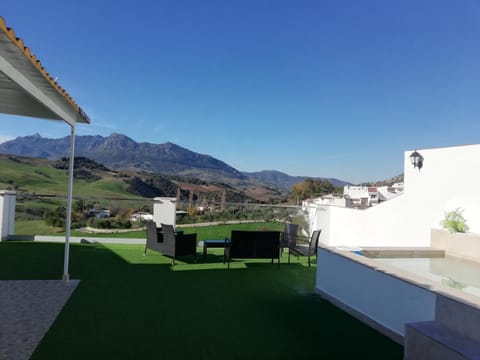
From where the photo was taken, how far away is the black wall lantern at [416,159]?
7422 mm

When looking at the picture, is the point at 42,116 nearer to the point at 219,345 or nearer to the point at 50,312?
the point at 50,312

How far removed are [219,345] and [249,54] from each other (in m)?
16.8

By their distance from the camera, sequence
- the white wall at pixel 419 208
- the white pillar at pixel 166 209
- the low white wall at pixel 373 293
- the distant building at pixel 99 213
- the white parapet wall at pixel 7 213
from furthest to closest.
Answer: the distant building at pixel 99 213
the white pillar at pixel 166 209
the white parapet wall at pixel 7 213
the white wall at pixel 419 208
the low white wall at pixel 373 293

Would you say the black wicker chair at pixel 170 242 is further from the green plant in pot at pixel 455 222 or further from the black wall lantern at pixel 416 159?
the black wall lantern at pixel 416 159

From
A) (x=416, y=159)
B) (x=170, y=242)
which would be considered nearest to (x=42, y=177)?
(x=170, y=242)

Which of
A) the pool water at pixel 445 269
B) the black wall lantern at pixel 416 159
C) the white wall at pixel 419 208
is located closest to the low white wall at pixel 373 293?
the pool water at pixel 445 269

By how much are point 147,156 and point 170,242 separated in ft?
134

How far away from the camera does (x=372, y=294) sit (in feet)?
11.5

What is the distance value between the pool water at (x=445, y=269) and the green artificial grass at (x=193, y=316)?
1.21m

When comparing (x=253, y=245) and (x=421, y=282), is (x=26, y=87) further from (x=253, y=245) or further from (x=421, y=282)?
(x=253, y=245)

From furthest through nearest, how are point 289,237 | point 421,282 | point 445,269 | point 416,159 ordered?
point 416,159 → point 289,237 → point 445,269 → point 421,282

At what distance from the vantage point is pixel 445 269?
15.3 ft

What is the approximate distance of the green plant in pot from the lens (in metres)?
5.97

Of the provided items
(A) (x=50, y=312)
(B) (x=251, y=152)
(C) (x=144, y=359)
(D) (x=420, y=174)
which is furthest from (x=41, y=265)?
(B) (x=251, y=152)
